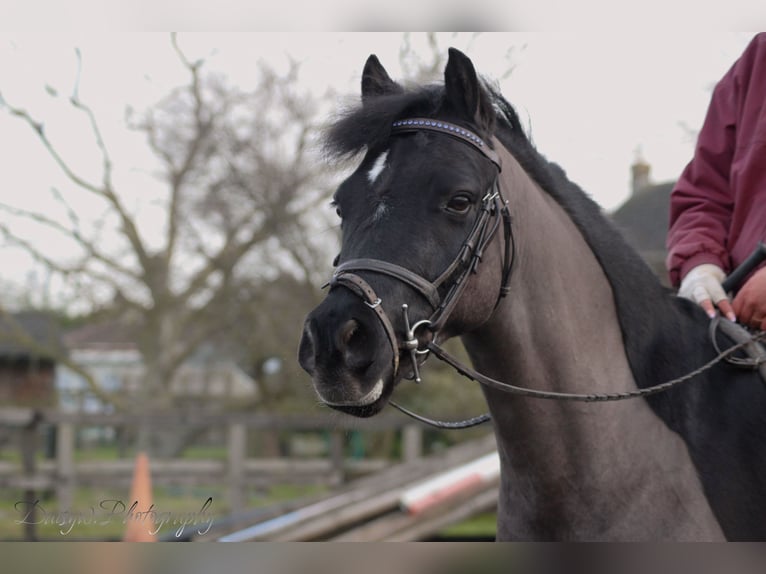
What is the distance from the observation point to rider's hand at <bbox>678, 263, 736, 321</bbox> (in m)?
3.06

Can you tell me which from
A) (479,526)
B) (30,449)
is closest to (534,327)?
(479,526)

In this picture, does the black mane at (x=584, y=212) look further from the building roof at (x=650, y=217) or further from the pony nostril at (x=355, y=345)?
the building roof at (x=650, y=217)

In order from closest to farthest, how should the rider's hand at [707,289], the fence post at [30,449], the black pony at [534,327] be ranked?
the black pony at [534,327] → the rider's hand at [707,289] → the fence post at [30,449]

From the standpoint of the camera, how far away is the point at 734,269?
3.35 m

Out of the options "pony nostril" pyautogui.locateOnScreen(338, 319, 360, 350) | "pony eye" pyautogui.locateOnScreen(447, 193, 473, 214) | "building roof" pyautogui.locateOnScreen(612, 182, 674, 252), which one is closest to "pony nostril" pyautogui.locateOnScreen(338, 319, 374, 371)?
"pony nostril" pyautogui.locateOnScreen(338, 319, 360, 350)

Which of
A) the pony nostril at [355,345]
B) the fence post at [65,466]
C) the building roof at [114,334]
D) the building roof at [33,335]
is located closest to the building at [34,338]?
the building roof at [33,335]

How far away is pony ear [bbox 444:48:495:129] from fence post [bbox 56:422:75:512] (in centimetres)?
1169

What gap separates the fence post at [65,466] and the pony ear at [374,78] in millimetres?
11337

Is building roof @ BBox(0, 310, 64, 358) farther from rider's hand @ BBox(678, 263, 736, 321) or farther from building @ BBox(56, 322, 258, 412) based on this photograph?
rider's hand @ BBox(678, 263, 736, 321)

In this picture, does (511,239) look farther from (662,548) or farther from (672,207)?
(672,207)

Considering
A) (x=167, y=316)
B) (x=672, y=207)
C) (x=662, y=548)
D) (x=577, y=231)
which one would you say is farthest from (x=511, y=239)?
(x=167, y=316)

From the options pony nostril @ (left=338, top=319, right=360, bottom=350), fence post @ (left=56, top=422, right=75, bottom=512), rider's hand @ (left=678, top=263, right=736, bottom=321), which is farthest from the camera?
fence post @ (left=56, top=422, right=75, bottom=512)

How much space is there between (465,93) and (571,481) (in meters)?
1.25

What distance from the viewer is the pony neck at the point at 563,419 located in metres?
2.64
